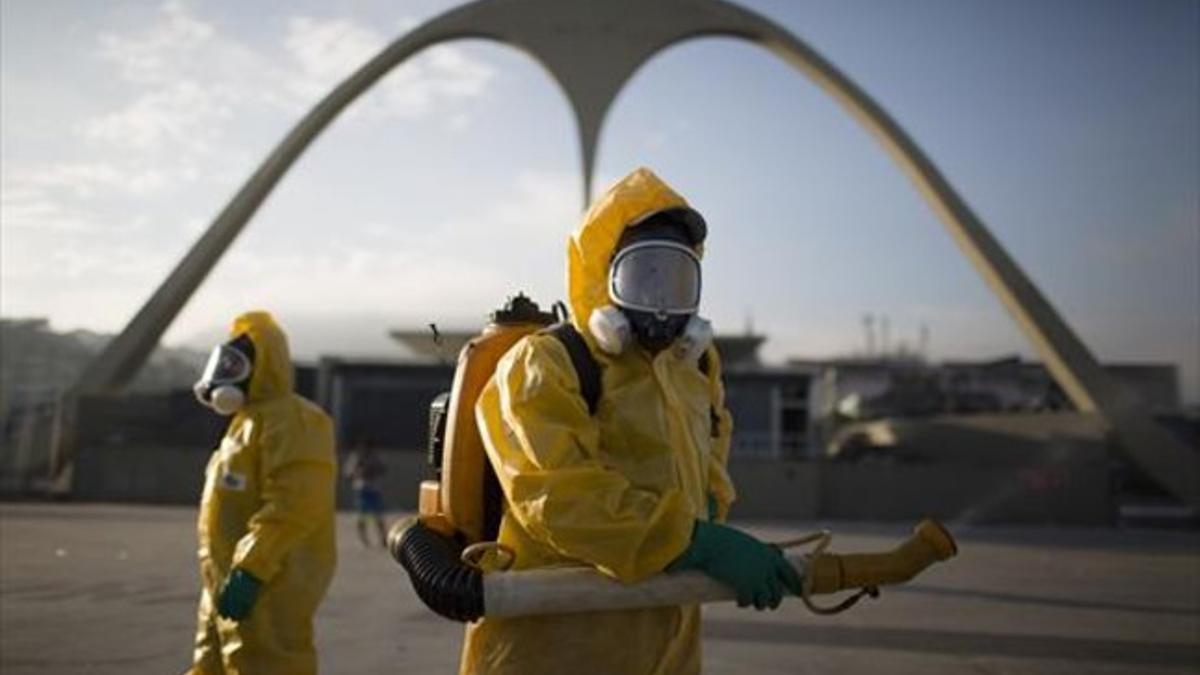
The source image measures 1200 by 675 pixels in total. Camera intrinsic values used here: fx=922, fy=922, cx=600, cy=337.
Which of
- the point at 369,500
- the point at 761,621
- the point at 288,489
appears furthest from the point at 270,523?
the point at 369,500

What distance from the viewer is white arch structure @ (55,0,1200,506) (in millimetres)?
29938

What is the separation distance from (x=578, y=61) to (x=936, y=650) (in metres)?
31.8

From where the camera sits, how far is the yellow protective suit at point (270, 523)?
3363 mm

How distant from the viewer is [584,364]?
1998 millimetres

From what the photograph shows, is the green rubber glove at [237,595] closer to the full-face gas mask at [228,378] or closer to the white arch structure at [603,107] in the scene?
the full-face gas mask at [228,378]

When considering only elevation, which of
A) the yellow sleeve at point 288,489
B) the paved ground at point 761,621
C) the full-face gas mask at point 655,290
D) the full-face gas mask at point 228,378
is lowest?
the paved ground at point 761,621

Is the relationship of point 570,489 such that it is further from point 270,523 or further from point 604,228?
point 270,523

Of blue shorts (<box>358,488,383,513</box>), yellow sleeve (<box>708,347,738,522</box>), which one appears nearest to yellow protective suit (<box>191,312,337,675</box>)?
yellow sleeve (<box>708,347,738,522</box>)

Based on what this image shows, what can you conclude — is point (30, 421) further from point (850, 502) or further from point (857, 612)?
point (857, 612)

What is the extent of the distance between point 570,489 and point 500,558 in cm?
33

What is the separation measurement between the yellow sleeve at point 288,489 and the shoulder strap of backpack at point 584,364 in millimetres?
1859

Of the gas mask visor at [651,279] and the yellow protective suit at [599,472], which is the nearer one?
the yellow protective suit at [599,472]

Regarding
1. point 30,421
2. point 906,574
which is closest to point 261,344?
point 906,574

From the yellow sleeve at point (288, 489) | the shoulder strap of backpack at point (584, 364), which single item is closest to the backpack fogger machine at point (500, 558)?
the shoulder strap of backpack at point (584, 364)
